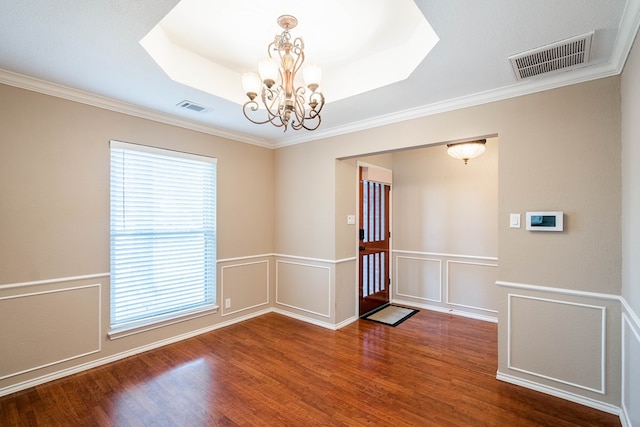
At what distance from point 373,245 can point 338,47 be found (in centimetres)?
294

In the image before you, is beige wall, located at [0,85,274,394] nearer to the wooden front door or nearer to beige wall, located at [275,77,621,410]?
the wooden front door

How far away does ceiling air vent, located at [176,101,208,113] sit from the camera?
3.07 m

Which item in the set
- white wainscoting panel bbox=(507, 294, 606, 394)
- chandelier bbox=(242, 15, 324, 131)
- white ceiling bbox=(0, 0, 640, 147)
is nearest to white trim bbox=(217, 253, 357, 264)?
white ceiling bbox=(0, 0, 640, 147)

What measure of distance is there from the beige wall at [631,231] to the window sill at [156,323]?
391 cm

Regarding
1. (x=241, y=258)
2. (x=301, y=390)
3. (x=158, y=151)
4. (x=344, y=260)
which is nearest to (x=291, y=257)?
(x=241, y=258)

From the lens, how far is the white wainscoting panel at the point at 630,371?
1750 millimetres

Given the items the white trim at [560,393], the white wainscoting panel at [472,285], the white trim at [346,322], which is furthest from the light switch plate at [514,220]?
the white trim at [346,322]

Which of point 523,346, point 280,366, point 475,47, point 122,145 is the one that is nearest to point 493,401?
point 523,346

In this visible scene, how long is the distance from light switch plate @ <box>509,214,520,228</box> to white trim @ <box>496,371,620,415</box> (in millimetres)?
1332

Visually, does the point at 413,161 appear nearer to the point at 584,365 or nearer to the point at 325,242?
the point at 325,242

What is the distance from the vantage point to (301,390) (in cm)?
252

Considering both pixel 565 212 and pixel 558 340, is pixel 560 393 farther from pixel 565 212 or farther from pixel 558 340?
pixel 565 212

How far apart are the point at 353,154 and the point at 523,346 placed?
2629 mm

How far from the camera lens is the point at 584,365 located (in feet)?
7.56
